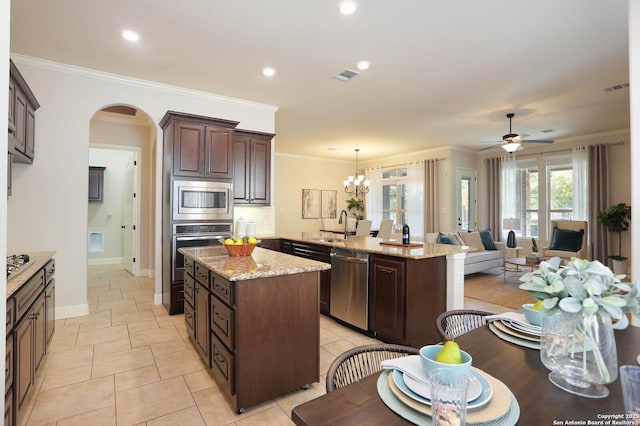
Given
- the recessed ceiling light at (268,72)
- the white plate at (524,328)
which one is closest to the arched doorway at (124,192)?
the recessed ceiling light at (268,72)

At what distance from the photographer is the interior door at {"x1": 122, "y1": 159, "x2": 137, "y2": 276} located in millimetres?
6246

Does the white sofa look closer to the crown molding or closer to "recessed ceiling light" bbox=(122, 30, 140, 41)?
the crown molding

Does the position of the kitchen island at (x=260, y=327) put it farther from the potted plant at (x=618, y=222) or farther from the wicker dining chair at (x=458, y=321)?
the potted plant at (x=618, y=222)

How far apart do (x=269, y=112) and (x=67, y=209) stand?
10.1ft

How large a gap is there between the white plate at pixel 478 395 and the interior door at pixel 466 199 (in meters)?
8.17

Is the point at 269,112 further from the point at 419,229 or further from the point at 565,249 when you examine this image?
the point at 565,249

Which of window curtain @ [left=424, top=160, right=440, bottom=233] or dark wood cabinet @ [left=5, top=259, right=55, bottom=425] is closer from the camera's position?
dark wood cabinet @ [left=5, top=259, right=55, bottom=425]

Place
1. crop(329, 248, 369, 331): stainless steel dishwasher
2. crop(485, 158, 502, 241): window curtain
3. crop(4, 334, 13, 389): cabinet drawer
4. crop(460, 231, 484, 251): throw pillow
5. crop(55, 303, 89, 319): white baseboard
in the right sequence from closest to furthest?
crop(4, 334, 13, 389): cabinet drawer < crop(329, 248, 369, 331): stainless steel dishwasher < crop(55, 303, 89, 319): white baseboard < crop(460, 231, 484, 251): throw pillow < crop(485, 158, 502, 241): window curtain

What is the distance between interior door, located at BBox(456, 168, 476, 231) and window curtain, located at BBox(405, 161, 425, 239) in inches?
36.4

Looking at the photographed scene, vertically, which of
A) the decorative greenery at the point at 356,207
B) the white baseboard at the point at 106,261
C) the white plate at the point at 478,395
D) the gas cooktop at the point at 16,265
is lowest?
the white baseboard at the point at 106,261

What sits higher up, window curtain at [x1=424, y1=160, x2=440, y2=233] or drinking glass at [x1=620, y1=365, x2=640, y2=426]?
window curtain at [x1=424, y1=160, x2=440, y2=233]

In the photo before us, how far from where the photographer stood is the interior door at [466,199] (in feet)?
27.9

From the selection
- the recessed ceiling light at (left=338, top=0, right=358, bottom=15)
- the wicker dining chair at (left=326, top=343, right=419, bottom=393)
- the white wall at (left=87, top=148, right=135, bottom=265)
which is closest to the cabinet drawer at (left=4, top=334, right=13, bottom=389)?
the wicker dining chair at (left=326, top=343, right=419, bottom=393)

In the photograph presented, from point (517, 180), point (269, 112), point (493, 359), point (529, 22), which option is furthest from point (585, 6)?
point (517, 180)
